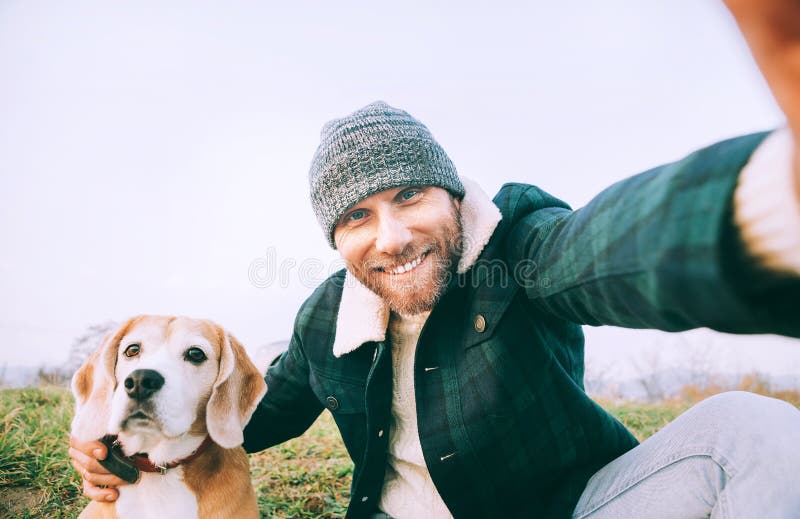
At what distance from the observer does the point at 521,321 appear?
1808mm

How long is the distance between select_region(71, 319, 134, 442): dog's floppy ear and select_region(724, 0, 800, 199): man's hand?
2594mm

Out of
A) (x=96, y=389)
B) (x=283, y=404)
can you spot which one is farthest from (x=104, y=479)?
(x=283, y=404)

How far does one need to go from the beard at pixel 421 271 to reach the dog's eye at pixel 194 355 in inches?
38.2

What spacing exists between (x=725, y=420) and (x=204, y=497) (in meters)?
2.25

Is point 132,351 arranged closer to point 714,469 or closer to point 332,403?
point 332,403

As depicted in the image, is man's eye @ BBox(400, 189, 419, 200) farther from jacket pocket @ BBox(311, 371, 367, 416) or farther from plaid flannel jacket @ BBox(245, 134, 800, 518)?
jacket pocket @ BBox(311, 371, 367, 416)

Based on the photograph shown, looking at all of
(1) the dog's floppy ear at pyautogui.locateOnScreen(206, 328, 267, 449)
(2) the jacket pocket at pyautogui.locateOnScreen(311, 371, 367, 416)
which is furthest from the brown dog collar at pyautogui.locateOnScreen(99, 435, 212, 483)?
(2) the jacket pocket at pyautogui.locateOnScreen(311, 371, 367, 416)

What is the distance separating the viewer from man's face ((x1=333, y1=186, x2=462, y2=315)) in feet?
6.69

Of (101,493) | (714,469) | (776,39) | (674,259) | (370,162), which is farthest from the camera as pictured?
(370,162)

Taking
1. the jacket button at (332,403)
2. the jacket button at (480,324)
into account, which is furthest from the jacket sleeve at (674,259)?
the jacket button at (332,403)

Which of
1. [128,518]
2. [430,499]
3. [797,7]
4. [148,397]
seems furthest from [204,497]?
[797,7]

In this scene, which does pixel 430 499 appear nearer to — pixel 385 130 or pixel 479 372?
pixel 479 372

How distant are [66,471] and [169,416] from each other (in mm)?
1601

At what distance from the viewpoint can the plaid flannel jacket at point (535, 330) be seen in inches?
31.9
